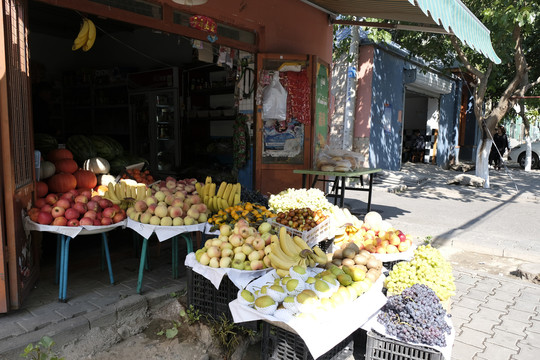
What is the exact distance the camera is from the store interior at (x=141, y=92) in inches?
363

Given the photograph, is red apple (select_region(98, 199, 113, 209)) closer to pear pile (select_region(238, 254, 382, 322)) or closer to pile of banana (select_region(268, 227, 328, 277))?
pile of banana (select_region(268, 227, 328, 277))

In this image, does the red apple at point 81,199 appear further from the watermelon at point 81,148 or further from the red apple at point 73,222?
the watermelon at point 81,148

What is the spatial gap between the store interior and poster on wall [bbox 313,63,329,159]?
2.20m

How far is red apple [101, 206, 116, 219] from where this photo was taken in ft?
13.2

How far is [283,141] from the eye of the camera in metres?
6.86

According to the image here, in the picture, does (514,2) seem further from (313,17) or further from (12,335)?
(12,335)

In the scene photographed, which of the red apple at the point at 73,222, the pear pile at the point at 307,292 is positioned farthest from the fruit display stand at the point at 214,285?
the red apple at the point at 73,222

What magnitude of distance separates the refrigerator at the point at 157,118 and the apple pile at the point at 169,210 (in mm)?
5283

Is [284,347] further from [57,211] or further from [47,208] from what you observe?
[47,208]

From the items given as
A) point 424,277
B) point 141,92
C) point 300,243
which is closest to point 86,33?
point 300,243

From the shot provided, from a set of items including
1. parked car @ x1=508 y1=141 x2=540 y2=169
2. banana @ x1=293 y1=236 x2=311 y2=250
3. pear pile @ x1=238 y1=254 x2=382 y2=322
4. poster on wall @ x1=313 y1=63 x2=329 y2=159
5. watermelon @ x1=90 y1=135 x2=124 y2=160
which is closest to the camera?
pear pile @ x1=238 y1=254 x2=382 y2=322

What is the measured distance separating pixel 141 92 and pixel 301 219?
285 inches

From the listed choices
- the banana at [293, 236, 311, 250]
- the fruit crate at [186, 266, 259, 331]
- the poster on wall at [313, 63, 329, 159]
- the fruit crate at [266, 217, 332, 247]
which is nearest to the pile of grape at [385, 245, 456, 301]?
the banana at [293, 236, 311, 250]

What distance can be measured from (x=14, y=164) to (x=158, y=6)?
2.82m
